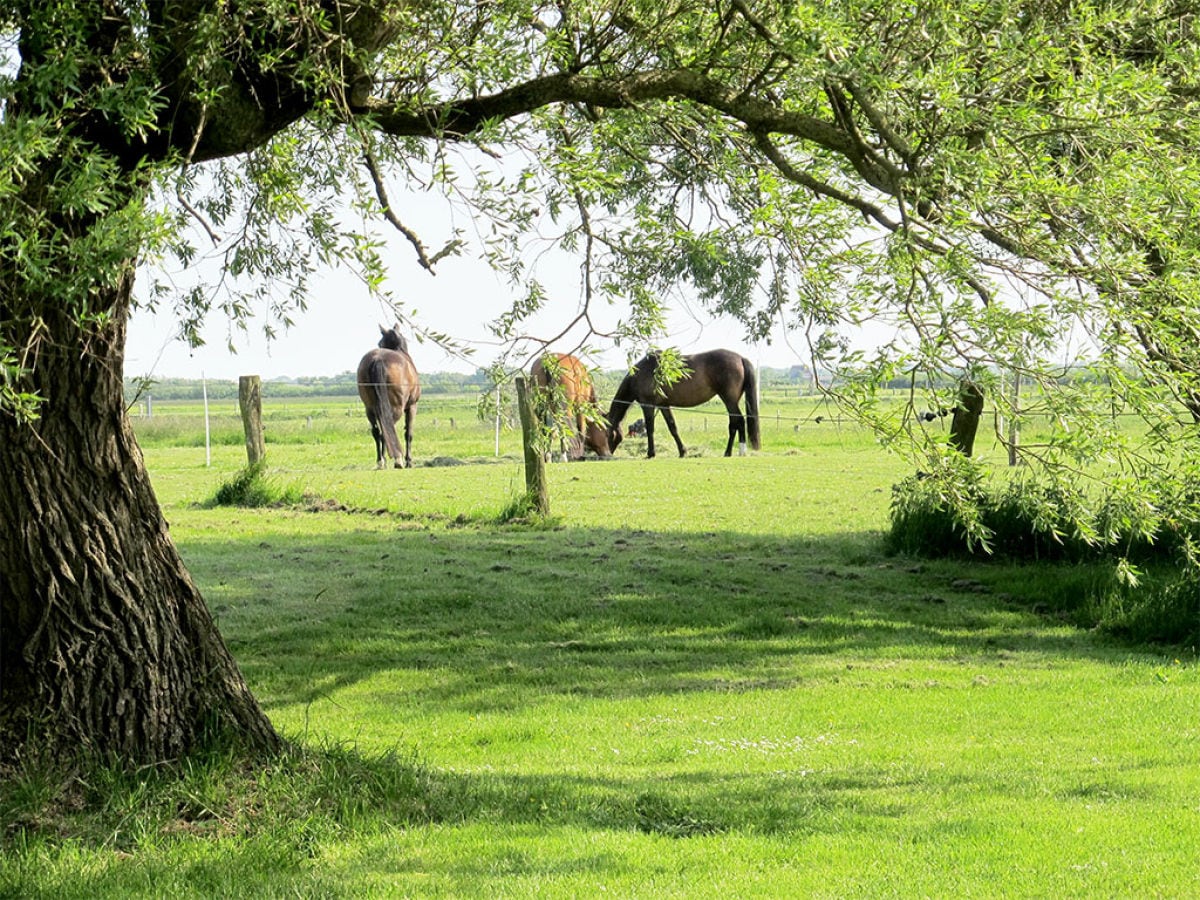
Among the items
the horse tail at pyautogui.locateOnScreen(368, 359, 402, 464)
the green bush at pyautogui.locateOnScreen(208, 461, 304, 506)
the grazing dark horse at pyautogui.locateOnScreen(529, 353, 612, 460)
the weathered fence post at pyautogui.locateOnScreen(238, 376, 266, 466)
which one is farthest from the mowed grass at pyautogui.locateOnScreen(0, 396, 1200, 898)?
the horse tail at pyautogui.locateOnScreen(368, 359, 402, 464)

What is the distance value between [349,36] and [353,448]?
2975 cm

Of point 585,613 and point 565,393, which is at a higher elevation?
point 565,393

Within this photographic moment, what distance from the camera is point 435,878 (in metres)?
5.21

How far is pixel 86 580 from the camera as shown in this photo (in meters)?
6.02

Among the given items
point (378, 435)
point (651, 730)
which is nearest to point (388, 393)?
point (378, 435)

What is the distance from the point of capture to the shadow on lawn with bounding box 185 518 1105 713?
380 inches

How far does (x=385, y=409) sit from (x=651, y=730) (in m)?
18.2

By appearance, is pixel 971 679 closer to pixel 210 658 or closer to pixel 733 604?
pixel 733 604

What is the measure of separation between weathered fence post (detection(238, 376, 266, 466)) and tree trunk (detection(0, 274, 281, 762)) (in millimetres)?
13991

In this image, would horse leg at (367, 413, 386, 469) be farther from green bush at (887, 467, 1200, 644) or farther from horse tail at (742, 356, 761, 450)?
green bush at (887, 467, 1200, 644)

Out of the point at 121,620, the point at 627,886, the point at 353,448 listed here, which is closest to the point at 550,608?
the point at 121,620

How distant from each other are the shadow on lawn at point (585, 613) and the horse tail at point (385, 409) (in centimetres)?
986

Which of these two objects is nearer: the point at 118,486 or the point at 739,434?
the point at 118,486

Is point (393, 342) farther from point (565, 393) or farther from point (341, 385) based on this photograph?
point (341, 385)
